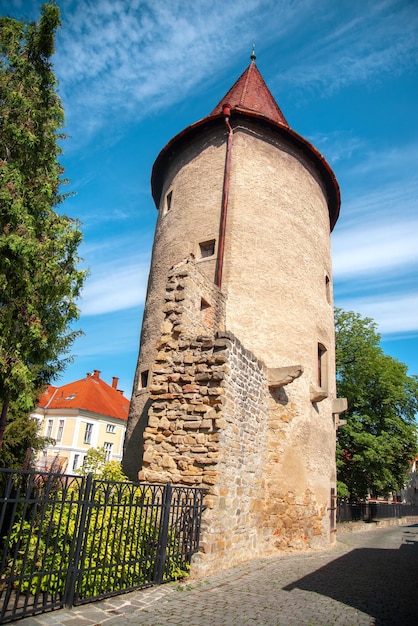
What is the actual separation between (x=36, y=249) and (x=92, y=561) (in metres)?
6.09

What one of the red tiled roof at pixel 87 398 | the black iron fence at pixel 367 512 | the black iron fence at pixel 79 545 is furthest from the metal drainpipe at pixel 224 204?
the red tiled roof at pixel 87 398

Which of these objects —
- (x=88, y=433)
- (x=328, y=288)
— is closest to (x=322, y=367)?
(x=328, y=288)

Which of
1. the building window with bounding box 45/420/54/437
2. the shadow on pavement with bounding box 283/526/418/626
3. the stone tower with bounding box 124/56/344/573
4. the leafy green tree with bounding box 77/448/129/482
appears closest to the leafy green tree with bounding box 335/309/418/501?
the stone tower with bounding box 124/56/344/573

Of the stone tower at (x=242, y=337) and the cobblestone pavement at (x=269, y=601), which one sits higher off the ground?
the stone tower at (x=242, y=337)

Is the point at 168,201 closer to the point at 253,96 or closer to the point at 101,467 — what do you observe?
the point at 253,96

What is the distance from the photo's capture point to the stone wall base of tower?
6734 mm

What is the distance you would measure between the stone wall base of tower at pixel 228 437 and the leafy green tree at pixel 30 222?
9.55ft

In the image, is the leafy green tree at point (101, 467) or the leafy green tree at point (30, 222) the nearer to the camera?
the leafy green tree at point (101, 467)

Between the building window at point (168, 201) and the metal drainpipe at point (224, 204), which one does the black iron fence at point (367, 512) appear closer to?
the metal drainpipe at point (224, 204)

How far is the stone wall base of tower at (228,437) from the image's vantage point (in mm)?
6734

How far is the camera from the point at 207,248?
11172 mm

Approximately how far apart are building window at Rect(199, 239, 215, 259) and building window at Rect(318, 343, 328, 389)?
388 cm

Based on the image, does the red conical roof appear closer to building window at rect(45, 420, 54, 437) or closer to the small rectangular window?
the small rectangular window

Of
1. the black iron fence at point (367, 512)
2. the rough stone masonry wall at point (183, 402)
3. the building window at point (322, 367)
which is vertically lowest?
the black iron fence at point (367, 512)
